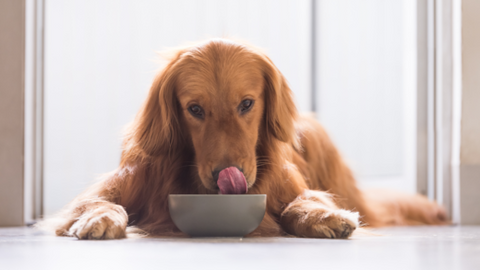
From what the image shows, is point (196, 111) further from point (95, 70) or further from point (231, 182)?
point (95, 70)

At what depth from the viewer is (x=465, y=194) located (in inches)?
95.5

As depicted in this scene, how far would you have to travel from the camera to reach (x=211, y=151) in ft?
4.98

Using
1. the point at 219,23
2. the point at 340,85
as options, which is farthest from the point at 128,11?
the point at 340,85

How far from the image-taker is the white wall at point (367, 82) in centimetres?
332

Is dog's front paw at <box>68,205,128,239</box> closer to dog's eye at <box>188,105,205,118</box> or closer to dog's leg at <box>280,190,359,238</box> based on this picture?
dog's eye at <box>188,105,205,118</box>

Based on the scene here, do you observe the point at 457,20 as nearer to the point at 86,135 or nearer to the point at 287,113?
the point at 287,113

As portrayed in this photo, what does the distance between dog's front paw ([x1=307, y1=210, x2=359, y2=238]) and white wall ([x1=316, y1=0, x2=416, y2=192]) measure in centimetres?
177

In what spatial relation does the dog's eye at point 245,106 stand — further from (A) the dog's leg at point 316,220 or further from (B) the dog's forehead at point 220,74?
(A) the dog's leg at point 316,220

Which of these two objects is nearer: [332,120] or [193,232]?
[193,232]

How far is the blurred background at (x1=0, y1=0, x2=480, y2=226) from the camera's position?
239 centimetres

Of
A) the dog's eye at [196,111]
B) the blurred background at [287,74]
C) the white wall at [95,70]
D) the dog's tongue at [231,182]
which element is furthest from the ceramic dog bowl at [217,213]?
the white wall at [95,70]

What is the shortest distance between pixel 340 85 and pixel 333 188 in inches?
52.8

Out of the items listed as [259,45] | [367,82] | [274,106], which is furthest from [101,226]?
[367,82]

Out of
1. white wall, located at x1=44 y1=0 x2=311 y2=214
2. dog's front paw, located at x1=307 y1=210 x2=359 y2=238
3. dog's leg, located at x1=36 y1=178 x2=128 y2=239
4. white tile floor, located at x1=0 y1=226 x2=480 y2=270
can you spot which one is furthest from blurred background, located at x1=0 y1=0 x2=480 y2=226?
white tile floor, located at x1=0 y1=226 x2=480 y2=270
